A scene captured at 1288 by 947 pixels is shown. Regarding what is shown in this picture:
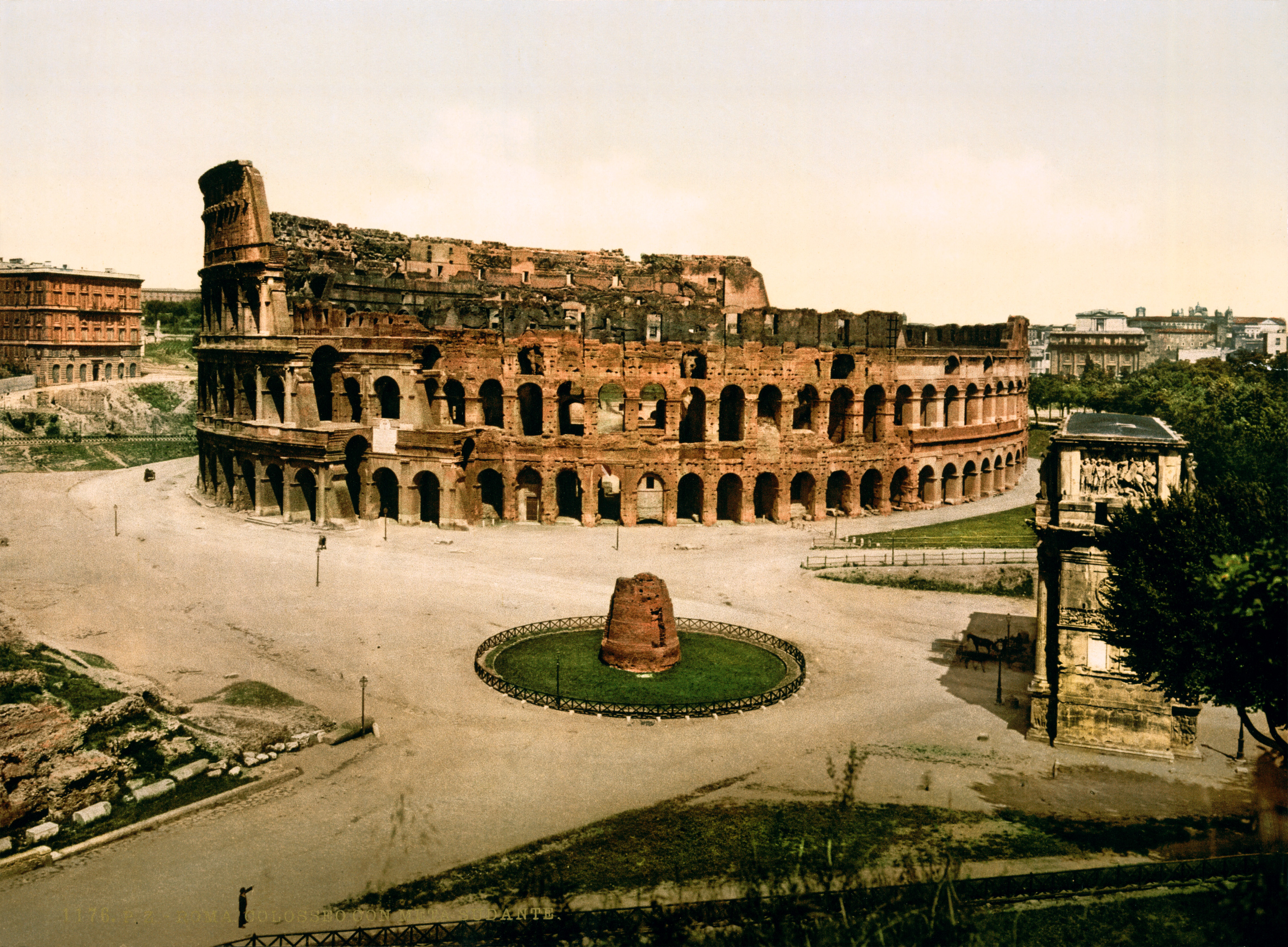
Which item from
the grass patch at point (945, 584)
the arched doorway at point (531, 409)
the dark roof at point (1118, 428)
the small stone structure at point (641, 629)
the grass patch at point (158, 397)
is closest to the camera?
the dark roof at point (1118, 428)

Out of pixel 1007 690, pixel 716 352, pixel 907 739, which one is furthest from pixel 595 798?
pixel 716 352

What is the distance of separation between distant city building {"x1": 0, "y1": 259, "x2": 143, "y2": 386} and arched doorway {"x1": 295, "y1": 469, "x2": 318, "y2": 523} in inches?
1895

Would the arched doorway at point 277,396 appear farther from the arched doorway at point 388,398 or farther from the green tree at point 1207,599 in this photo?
the green tree at point 1207,599

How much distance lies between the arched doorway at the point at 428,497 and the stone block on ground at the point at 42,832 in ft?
106

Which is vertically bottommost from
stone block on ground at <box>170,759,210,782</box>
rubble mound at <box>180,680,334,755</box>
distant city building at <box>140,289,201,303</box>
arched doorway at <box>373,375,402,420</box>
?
stone block on ground at <box>170,759,210,782</box>

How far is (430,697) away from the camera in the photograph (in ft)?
90.3

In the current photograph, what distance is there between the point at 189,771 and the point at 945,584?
29.8m

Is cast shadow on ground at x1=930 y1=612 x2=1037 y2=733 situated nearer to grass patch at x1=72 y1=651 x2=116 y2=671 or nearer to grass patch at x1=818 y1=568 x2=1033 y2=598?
grass patch at x1=818 y1=568 x2=1033 y2=598

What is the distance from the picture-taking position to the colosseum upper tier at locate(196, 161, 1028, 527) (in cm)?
5125

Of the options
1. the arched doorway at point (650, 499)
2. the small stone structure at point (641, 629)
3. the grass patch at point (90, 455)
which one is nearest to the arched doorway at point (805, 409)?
the arched doorway at point (650, 499)

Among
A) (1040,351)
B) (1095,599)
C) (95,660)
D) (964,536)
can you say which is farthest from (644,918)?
(1040,351)

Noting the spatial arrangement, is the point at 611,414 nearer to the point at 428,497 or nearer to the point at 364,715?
the point at 428,497

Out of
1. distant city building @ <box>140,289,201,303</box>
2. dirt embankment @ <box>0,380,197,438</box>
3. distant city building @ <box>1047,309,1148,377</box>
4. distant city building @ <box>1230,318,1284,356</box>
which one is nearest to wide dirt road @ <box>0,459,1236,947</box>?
dirt embankment @ <box>0,380,197,438</box>

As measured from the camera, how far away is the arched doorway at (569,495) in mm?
54125
